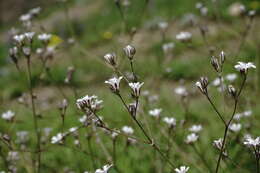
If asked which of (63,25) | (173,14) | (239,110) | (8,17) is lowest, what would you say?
(239,110)

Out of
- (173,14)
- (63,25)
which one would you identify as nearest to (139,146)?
(173,14)

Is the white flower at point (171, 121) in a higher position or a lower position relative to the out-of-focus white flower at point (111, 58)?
higher

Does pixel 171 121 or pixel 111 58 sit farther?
pixel 171 121

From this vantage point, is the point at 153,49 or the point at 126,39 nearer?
the point at 153,49

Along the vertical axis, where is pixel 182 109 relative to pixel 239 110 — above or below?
above

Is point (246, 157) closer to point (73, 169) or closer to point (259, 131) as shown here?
point (259, 131)

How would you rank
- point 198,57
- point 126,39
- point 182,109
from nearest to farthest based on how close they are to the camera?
point 182,109 → point 198,57 → point 126,39

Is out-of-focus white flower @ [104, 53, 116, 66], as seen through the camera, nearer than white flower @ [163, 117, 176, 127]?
Yes

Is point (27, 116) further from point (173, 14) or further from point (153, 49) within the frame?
point (173, 14)

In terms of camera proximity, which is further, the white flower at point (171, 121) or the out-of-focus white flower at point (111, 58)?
the white flower at point (171, 121)

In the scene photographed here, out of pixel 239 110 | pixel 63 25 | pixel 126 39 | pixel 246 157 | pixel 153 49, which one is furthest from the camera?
pixel 63 25

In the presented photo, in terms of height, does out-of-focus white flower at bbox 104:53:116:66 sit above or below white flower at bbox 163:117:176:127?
below
